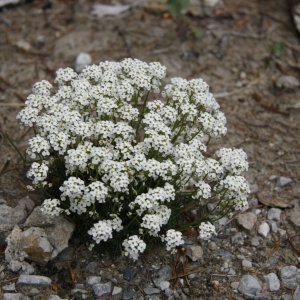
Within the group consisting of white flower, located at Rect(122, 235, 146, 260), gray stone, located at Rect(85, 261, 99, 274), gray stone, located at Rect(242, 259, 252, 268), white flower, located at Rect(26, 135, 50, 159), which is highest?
white flower, located at Rect(26, 135, 50, 159)

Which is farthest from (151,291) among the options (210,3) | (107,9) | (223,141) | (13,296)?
(210,3)

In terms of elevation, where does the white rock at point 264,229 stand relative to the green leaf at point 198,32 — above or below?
below

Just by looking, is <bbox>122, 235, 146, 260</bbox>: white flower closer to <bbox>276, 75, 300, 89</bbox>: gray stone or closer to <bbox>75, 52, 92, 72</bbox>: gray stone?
<bbox>75, 52, 92, 72</bbox>: gray stone

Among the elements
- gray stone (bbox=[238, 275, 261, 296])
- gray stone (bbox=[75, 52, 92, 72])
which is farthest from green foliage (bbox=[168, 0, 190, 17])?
gray stone (bbox=[238, 275, 261, 296])

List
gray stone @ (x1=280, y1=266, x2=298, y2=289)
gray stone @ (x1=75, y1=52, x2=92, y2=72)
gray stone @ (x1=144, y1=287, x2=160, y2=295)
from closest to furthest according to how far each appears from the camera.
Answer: gray stone @ (x1=144, y1=287, x2=160, y2=295) < gray stone @ (x1=280, y1=266, x2=298, y2=289) < gray stone @ (x1=75, y1=52, x2=92, y2=72)

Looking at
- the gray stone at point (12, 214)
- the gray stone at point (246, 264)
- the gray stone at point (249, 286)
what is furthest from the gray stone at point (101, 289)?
the gray stone at point (246, 264)

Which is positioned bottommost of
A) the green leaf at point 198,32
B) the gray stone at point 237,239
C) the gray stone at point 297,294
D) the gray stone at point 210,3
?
the gray stone at point 237,239

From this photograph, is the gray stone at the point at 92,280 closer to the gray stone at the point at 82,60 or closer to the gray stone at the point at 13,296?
the gray stone at the point at 13,296
